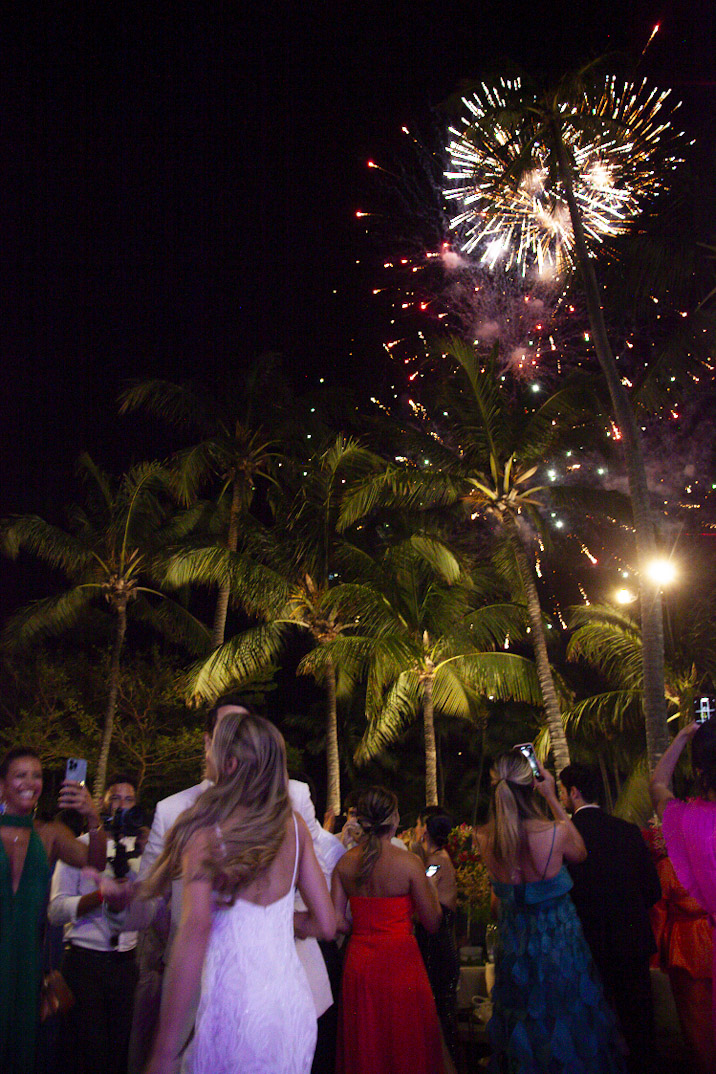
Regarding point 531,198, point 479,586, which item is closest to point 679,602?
point 479,586

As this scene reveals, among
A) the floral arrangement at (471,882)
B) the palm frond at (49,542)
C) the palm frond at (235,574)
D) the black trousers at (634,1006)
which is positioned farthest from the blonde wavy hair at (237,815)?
the palm frond at (49,542)

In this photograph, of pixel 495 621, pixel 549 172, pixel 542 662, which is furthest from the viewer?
pixel 495 621

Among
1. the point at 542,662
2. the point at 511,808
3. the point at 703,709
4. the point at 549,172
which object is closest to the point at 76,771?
the point at 511,808

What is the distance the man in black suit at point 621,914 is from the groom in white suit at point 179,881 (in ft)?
4.83

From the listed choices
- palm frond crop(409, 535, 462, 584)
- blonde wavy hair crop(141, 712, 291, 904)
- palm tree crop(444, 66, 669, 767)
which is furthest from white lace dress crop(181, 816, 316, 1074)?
palm frond crop(409, 535, 462, 584)

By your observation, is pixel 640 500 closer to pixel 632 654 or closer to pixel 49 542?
pixel 632 654

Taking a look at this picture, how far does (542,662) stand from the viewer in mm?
14008

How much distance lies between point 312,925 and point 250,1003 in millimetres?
479

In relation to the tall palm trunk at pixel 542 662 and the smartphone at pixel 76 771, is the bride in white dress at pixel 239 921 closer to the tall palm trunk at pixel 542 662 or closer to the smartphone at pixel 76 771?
the smartphone at pixel 76 771

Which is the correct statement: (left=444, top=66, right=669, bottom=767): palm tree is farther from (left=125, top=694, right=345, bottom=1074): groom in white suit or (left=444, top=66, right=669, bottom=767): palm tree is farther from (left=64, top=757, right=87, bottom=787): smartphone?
(left=64, top=757, right=87, bottom=787): smartphone

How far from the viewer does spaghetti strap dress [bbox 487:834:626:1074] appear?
12.5 ft

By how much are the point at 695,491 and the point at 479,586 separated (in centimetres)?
625

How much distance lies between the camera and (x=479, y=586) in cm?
1950

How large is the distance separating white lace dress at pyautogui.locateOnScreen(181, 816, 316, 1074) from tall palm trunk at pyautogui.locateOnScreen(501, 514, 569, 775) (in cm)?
1095
